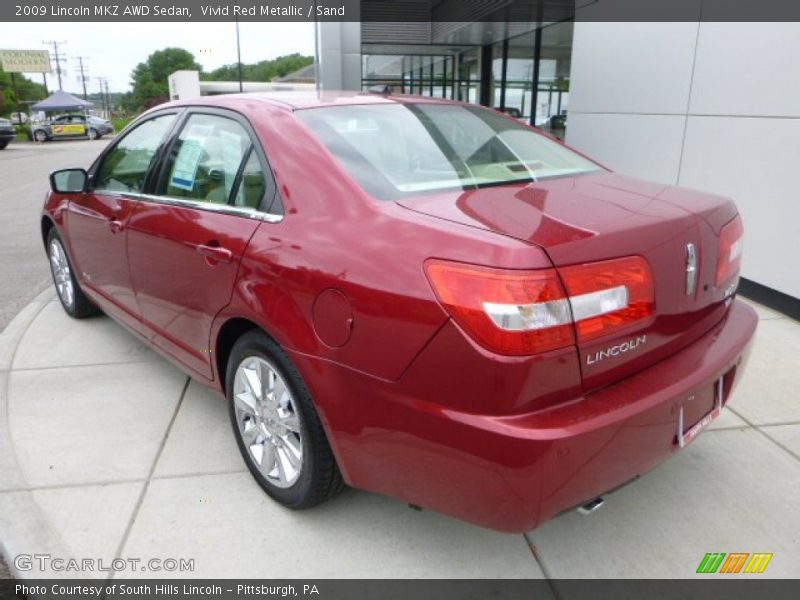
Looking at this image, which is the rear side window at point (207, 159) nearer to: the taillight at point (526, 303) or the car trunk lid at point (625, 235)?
the car trunk lid at point (625, 235)

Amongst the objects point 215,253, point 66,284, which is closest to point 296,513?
point 215,253

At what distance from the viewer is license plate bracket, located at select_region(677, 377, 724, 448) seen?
2.14 metres

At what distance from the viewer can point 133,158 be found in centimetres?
374

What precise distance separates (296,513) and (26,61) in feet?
196

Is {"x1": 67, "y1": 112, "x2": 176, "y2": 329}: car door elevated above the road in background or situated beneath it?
elevated above

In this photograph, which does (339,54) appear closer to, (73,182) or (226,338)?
(73,182)

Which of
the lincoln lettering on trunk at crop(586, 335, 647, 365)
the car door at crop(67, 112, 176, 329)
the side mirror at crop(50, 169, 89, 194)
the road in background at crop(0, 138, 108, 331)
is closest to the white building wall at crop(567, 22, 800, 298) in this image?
the lincoln lettering on trunk at crop(586, 335, 647, 365)

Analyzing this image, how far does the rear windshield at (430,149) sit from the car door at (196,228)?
35 centimetres

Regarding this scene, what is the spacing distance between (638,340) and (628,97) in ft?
18.2

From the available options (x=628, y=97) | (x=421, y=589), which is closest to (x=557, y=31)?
(x=628, y=97)

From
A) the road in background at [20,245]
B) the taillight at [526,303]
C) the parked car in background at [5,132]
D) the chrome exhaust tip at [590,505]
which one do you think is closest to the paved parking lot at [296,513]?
the chrome exhaust tip at [590,505]

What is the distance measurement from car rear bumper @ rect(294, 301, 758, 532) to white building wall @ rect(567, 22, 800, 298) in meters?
3.36

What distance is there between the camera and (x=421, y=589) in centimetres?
228

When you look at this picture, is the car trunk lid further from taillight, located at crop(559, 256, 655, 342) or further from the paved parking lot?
the paved parking lot
